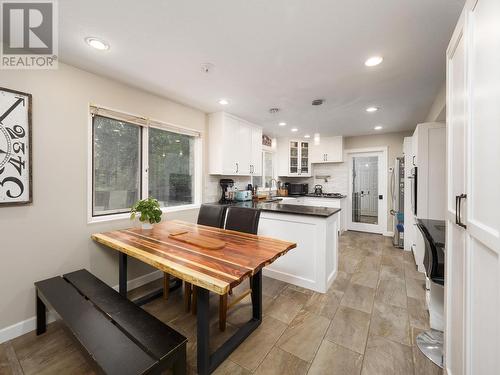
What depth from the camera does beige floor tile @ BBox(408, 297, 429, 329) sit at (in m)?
1.99

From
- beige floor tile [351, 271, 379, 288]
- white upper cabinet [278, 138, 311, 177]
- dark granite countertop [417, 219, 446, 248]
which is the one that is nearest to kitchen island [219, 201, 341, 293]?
beige floor tile [351, 271, 379, 288]

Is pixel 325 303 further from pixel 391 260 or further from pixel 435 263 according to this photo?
pixel 391 260

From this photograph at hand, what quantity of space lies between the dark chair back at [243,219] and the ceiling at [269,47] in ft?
4.77

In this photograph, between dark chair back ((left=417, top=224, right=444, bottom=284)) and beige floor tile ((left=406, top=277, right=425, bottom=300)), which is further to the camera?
beige floor tile ((left=406, top=277, right=425, bottom=300))

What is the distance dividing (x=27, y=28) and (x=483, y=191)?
115 inches

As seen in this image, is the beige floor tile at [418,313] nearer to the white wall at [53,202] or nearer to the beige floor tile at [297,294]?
the beige floor tile at [297,294]

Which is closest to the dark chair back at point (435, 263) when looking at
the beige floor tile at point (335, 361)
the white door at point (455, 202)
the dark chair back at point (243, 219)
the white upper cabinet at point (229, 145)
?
the white door at point (455, 202)

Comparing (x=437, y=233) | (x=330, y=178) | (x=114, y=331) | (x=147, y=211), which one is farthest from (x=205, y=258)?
(x=330, y=178)

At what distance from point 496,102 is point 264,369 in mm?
1896

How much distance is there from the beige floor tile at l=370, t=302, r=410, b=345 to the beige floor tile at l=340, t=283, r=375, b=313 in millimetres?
82

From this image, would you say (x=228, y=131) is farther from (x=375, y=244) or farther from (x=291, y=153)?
(x=375, y=244)

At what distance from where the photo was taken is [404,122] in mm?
4105

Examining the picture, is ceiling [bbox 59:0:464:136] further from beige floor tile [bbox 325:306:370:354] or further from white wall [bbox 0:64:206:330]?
beige floor tile [bbox 325:306:370:354]

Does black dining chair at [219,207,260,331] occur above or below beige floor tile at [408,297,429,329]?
above
